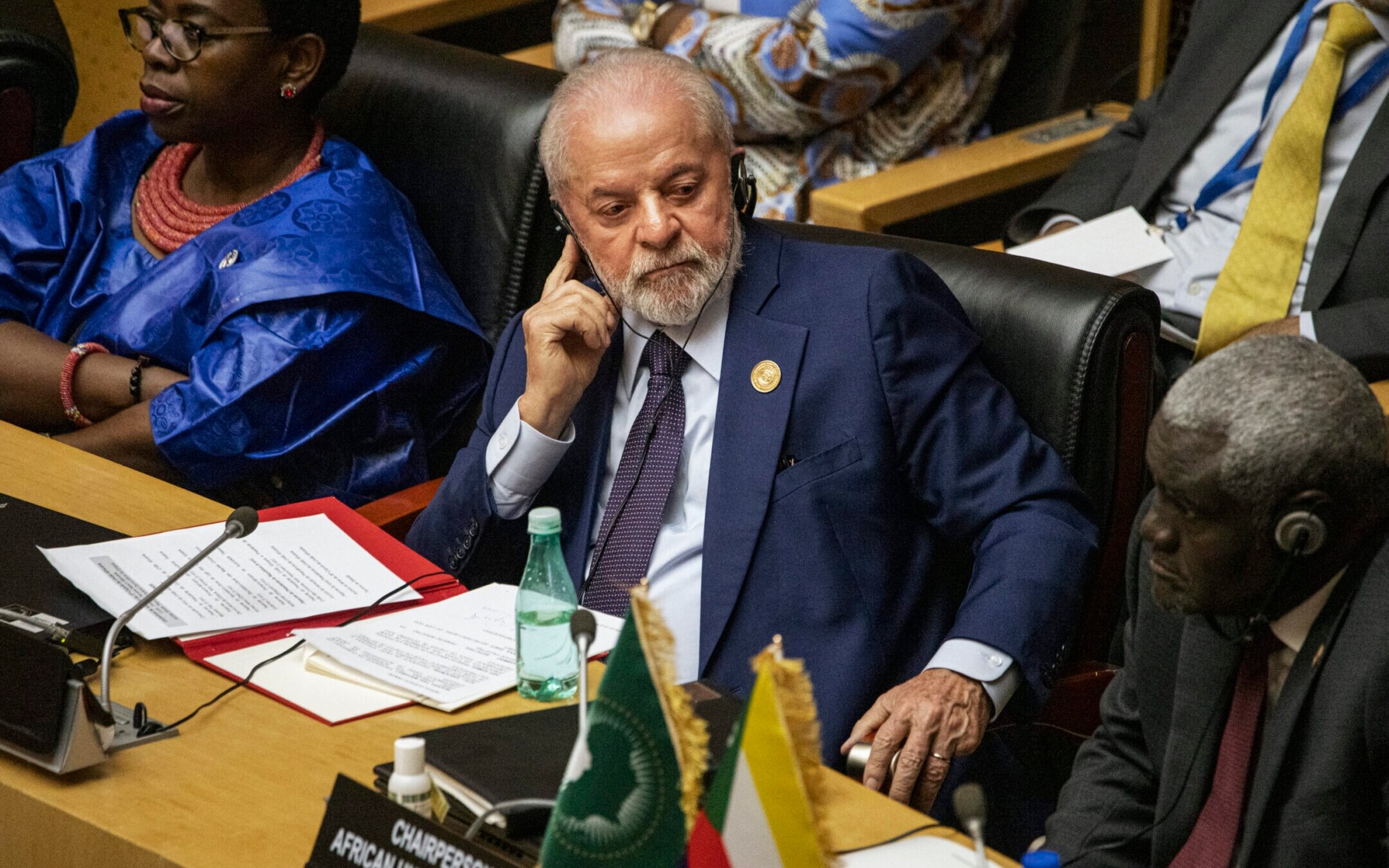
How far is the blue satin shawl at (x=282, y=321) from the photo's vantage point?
228cm

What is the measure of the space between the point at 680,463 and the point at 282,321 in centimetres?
71

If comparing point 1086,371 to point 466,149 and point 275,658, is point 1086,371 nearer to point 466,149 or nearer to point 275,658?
point 275,658

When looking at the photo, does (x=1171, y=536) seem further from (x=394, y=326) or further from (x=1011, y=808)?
(x=394, y=326)

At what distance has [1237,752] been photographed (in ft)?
4.57

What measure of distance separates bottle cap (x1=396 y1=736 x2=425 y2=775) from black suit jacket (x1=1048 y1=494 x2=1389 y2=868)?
65cm

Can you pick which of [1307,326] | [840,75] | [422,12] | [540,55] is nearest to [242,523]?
[1307,326]

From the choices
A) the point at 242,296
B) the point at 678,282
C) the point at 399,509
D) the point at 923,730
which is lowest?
the point at 399,509

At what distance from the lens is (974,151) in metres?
2.98

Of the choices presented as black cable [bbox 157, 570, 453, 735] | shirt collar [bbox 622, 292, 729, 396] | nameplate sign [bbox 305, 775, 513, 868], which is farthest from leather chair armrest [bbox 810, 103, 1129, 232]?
nameplate sign [bbox 305, 775, 513, 868]

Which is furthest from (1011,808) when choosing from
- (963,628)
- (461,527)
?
(461,527)

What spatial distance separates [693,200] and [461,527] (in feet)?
1.66

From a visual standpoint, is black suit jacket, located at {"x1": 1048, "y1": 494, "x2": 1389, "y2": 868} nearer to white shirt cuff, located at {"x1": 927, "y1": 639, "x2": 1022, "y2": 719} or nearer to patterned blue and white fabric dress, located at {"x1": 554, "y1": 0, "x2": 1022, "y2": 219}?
white shirt cuff, located at {"x1": 927, "y1": 639, "x2": 1022, "y2": 719}

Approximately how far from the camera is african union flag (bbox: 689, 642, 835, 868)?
926 mm

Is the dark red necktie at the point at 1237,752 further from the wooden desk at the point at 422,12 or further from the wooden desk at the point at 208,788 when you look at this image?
the wooden desk at the point at 422,12
